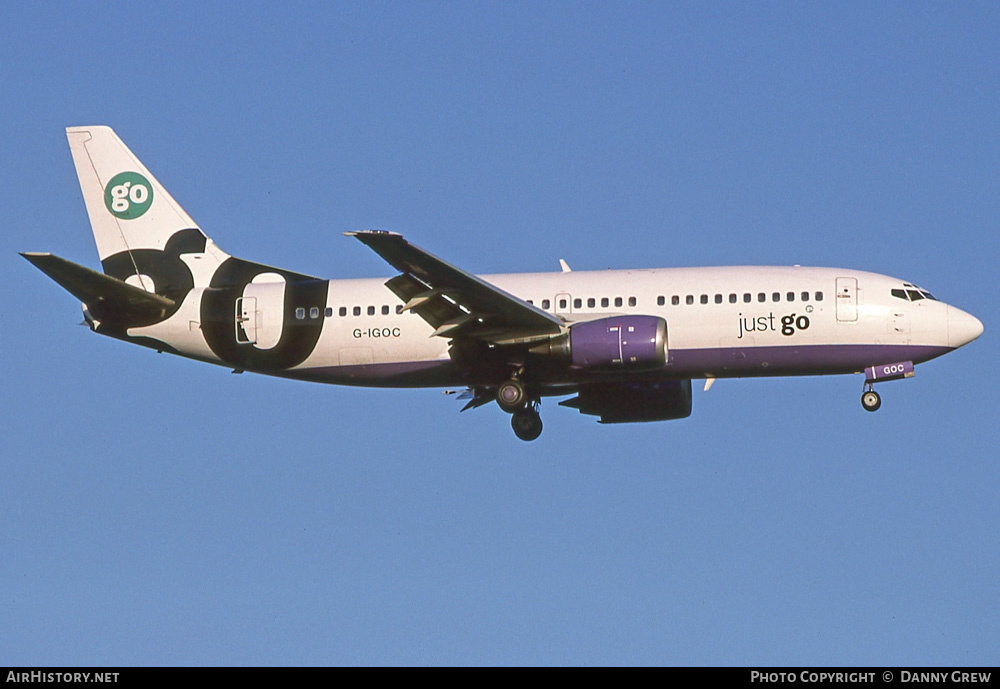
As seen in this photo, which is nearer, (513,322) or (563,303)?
(513,322)

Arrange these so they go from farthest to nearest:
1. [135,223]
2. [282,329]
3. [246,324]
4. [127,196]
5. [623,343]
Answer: [127,196], [135,223], [246,324], [282,329], [623,343]

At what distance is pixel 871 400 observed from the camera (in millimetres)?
44594

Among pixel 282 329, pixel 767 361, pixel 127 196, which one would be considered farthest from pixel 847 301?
pixel 127 196

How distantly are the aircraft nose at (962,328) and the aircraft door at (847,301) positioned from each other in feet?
8.96

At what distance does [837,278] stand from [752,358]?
3.49m

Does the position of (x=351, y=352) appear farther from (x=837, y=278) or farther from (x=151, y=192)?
(x=837, y=278)

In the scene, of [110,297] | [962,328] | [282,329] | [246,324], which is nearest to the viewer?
[962,328]

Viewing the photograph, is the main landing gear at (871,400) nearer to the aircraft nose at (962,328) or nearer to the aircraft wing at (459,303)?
the aircraft nose at (962,328)

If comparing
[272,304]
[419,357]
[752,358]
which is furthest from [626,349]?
[272,304]

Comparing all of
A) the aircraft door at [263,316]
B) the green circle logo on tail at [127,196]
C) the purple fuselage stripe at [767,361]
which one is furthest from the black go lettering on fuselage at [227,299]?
the purple fuselage stripe at [767,361]

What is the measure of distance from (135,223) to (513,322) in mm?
13717

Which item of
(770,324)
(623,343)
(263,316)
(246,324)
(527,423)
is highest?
(263,316)

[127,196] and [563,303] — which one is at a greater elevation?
[127,196]

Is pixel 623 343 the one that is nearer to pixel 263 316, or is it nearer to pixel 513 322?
pixel 513 322
